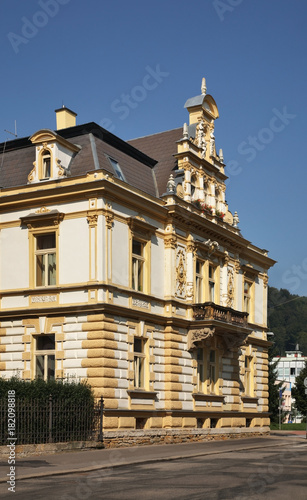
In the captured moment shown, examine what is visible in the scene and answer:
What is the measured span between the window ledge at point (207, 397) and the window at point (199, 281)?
4637 mm

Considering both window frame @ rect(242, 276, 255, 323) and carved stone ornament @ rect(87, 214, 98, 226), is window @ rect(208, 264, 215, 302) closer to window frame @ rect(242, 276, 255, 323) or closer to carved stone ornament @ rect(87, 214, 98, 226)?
window frame @ rect(242, 276, 255, 323)

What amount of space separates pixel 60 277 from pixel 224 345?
12.1m

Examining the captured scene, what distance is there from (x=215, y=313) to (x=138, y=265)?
5.58 meters

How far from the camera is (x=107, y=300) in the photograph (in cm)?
2914

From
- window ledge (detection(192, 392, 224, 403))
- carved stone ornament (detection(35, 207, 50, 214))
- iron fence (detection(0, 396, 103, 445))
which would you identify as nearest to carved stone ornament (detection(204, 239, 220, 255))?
window ledge (detection(192, 392, 224, 403))

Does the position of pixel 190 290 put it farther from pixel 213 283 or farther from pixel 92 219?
pixel 92 219

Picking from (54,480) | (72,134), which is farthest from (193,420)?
(54,480)

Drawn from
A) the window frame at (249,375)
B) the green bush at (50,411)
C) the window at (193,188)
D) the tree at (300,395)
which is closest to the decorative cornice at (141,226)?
the window at (193,188)

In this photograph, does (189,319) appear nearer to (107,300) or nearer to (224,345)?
(224,345)

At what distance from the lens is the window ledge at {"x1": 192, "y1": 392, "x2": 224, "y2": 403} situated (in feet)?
116

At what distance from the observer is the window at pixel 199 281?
36875 mm

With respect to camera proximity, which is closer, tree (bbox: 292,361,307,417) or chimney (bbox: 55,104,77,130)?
chimney (bbox: 55,104,77,130)

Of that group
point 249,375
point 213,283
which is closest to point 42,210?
point 213,283

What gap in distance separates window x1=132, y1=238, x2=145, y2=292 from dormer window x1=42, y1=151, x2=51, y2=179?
4734 millimetres
